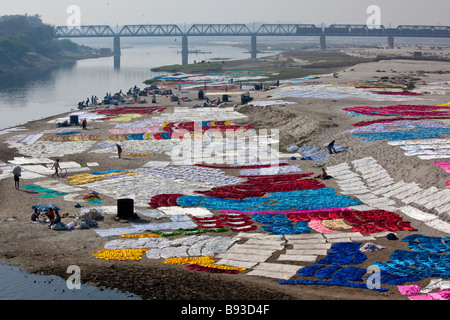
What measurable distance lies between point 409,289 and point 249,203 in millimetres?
18554

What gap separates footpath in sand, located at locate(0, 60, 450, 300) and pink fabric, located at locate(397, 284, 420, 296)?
86mm

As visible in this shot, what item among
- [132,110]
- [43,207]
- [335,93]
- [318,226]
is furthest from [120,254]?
[335,93]

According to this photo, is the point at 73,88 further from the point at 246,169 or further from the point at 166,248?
the point at 166,248

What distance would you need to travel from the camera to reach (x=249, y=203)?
44.1 metres

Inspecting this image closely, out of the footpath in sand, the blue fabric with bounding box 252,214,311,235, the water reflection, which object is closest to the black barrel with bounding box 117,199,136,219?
the footpath in sand

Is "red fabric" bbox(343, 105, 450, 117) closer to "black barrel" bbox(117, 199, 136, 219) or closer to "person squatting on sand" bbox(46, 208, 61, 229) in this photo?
"black barrel" bbox(117, 199, 136, 219)

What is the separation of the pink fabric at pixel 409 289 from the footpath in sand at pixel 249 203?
3.4 inches

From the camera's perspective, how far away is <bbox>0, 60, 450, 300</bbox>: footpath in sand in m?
29.0

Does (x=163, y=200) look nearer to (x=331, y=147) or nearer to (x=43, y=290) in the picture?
(x=43, y=290)

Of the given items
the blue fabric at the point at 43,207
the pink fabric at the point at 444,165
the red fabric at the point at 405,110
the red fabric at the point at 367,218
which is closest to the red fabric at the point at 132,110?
the red fabric at the point at 405,110

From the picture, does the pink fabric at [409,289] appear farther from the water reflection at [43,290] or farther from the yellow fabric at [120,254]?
the yellow fabric at [120,254]

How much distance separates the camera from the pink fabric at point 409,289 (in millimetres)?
26497

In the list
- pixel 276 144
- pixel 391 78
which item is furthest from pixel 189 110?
pixel 391 78

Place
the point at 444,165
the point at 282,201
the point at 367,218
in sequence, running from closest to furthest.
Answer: the point at 367,218 < the point at 282,201 < the point at 444,165
